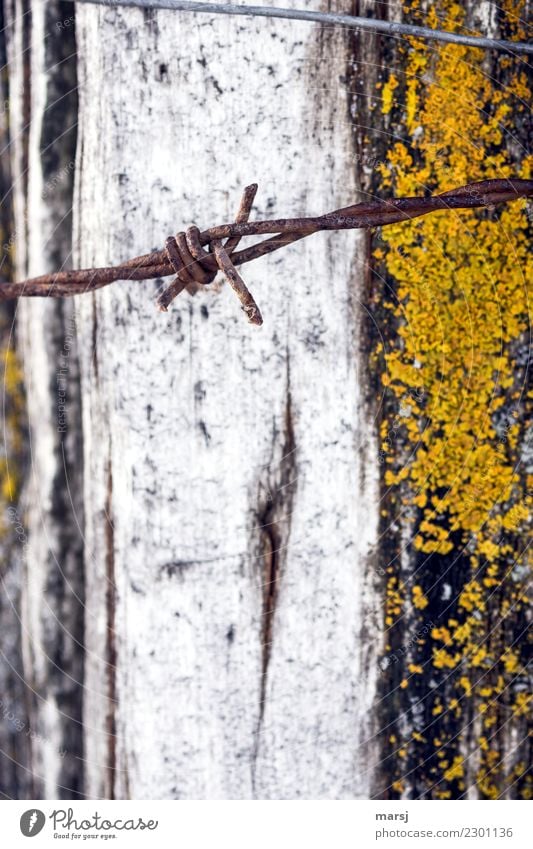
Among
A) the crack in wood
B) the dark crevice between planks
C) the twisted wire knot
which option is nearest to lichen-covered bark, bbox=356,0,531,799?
the crack in wood

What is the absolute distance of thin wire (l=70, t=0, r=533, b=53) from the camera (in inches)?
32.7

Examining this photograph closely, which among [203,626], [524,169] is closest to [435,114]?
[524,169]

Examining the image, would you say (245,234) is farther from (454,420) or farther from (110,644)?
(110,644)

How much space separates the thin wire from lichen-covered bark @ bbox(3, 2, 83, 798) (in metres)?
0.16

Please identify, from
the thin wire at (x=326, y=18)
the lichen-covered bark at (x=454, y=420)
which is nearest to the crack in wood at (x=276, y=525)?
the lichen-covered bark at (x=454, y=420)

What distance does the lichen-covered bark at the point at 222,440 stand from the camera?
0.87 metres

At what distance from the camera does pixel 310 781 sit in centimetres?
97

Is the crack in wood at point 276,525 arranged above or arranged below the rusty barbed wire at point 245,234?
below

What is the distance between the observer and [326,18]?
2.72 ft

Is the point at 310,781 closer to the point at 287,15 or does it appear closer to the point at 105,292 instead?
the point at 105,292

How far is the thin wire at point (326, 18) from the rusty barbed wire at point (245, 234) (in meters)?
0.22

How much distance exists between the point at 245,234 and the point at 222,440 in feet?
1.03

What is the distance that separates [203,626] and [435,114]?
2.64 ft
